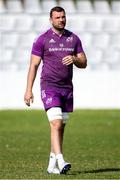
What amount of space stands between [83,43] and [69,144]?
42.0ft

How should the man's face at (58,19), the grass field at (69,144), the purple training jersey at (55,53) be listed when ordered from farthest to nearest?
the grass field at (69,144) < the purple training jersey at (55,53) < the man's face at (58,19)

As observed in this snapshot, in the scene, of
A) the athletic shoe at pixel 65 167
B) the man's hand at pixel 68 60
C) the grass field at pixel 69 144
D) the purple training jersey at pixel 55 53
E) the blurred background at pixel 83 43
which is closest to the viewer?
the athletic shoe at pixel 65 167

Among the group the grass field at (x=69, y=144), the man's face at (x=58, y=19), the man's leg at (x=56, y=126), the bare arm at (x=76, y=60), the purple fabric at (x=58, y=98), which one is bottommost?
the grass field at (x=69, y=144)

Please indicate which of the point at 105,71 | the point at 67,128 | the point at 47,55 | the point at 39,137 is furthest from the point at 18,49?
the point at 47,55

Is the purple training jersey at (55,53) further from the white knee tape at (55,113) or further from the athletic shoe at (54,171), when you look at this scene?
the athletic shoe at (54,171)

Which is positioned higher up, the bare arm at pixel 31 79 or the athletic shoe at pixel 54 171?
the bare arm at pixel 31 79

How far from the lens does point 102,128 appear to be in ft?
75.9

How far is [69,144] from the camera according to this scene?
1847 centimetres

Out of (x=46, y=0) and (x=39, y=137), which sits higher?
(x=46, y=0)

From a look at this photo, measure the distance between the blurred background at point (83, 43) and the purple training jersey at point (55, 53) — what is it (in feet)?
50.2

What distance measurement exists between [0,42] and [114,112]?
4974 millimetres

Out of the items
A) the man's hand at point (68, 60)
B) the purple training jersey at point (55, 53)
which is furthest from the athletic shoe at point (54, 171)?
the man's hand at point (68, 60)

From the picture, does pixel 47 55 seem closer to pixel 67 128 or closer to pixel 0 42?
pixel 67 128

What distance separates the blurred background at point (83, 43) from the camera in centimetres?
2797
